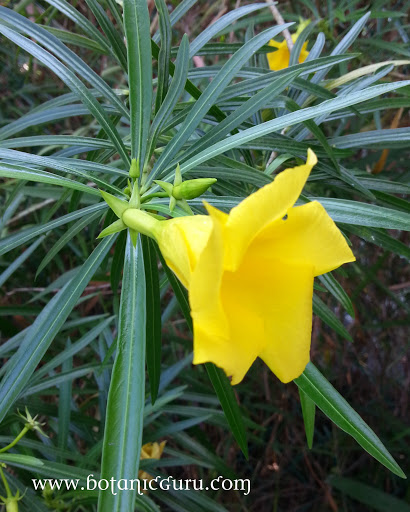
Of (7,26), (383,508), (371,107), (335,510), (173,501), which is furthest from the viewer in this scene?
(335,510)

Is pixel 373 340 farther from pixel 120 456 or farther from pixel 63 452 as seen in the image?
pixel 120 456

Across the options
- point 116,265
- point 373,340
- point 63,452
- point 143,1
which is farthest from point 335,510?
point 143,1

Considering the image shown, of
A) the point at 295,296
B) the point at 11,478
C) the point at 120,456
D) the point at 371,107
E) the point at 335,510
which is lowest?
the point at 335,510

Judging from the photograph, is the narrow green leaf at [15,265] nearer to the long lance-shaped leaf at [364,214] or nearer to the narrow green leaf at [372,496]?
the long lance-shaped leaf at [364,214]

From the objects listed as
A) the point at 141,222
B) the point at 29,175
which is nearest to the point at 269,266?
the point at 141,222

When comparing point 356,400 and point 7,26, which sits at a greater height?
point 7,26

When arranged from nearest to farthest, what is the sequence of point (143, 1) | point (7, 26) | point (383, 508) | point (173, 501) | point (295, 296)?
point (295, 296)
point (143, 1)
point (7, 26)
point (173, 501)
point (383, 508)

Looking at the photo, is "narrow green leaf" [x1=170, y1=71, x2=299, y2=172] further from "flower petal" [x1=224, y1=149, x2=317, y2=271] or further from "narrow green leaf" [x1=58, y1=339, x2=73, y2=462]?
"narrow green leaf" [x1=58, y1=339, x2=73, y2=462]
